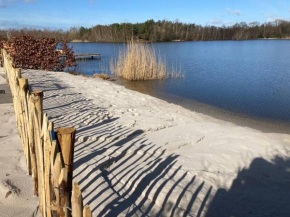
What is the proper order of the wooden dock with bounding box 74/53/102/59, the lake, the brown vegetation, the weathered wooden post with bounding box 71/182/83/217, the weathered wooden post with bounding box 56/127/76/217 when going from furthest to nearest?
the wooden dock with bounding box 74/53/102/59
the brown vegetation
the lake
the weathered wooden post with bounding box 56/127/76/217
the weathered wooden post with bounding box 71/182/83/217

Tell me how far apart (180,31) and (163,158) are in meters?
63.0

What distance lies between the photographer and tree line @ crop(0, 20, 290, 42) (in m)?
56.8

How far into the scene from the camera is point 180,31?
63.8 meters

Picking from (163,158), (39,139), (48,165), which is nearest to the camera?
(48,165)

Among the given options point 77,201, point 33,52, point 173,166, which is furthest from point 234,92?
point 77,201

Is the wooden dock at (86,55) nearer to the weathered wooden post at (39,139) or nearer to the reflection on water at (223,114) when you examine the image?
the reflection on water at (223,114)

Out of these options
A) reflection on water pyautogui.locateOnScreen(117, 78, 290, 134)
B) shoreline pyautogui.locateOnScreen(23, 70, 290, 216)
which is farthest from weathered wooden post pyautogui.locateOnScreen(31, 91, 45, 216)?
reflection on water pyautogui.locateOnScreen(117, 78, 290, 134)

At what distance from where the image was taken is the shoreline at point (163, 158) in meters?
2.85

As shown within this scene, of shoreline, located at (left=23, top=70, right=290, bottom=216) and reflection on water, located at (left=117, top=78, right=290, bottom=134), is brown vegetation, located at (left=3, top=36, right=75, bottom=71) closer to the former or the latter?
reflection on water, located at (left=117, top=78, right=290, bottom=134)

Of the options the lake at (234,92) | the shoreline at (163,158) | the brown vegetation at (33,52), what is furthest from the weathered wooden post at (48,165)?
the brown vegetation at (33,52)

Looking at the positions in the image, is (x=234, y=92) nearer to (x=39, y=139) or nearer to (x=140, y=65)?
(x=140, y=65)

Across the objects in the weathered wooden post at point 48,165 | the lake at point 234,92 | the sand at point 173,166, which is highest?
the weathered wooden post at point 48,165

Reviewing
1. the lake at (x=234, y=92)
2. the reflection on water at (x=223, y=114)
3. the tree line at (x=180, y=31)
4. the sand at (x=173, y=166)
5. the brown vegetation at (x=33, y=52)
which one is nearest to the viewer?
the sand at (x=173, y=166)

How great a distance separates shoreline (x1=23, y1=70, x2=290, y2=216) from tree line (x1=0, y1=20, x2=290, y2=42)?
47086 mm
